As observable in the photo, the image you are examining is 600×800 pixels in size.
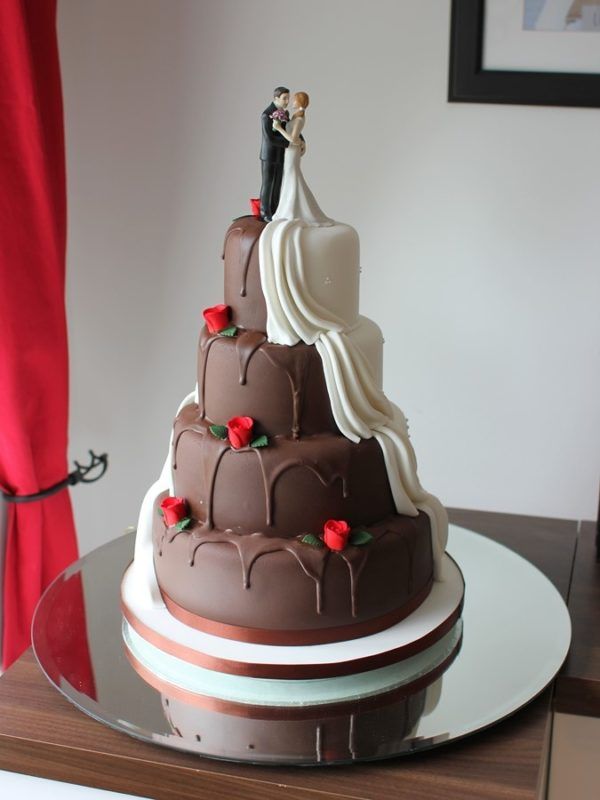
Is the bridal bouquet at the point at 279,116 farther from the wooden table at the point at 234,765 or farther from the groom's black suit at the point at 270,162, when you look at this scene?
the wooden table at the point at 234,765

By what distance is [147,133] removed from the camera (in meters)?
2.16

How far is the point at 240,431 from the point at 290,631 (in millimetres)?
291

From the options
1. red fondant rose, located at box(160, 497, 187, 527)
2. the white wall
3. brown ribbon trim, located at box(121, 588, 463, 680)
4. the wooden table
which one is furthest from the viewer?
the white wall

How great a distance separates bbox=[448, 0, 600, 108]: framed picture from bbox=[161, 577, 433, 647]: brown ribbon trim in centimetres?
112

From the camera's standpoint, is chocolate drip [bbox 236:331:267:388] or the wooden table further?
chocolate drip [bbox 236:331:267:388]

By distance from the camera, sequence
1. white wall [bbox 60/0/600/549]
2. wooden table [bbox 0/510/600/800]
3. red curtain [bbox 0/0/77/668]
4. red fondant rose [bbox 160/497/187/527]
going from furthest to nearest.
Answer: white wall [bbox 60/0/600/549] → red curtain [bbox 0/0/77/668] → red fondant rose [bbox 160/497/187/527] → wooden table [bbox 0/510/600/800]

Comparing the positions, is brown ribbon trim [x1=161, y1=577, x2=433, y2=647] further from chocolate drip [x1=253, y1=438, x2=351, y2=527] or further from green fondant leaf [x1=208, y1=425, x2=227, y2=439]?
green fondant leaf [x1=208, y1=425, x2=227, y2=439]

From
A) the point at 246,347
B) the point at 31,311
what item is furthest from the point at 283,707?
the point at 31,311

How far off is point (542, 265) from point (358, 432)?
2.87ft

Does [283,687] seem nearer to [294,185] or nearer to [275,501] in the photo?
[275,501]

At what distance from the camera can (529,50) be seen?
1883 millimetres

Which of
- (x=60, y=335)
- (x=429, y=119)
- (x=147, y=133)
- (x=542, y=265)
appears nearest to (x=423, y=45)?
(x=429, y=119)

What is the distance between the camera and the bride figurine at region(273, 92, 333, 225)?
1.32 m

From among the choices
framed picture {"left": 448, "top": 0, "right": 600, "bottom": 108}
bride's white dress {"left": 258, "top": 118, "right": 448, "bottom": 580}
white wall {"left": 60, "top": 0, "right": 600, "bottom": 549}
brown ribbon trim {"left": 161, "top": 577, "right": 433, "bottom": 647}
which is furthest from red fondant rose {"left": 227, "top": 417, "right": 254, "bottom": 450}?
framed picture {"left": 448, "top": 0, "right": 600, "bottom": 108}
